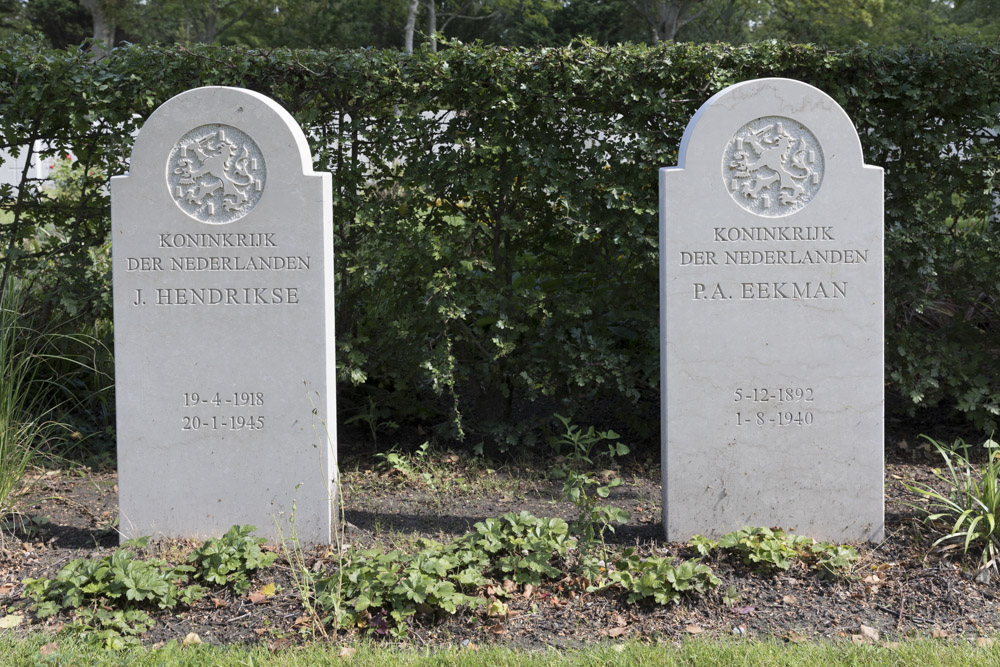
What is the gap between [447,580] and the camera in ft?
11.8

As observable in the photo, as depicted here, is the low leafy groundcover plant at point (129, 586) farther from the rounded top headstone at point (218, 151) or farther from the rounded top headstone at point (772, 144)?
the rounded top headstone at point (772, 144)

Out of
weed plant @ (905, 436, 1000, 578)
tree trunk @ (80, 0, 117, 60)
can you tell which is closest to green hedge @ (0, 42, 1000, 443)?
weed plant @ (905, 436, 1000, 578)

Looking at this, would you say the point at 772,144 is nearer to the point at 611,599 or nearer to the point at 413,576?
the point at 611,599

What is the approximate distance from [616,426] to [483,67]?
8.30ft

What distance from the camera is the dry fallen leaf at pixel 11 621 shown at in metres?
3.44

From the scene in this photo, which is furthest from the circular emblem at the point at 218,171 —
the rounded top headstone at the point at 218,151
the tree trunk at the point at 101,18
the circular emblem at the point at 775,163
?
the tree trunk at the point at 101,18

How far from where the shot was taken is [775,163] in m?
4.04

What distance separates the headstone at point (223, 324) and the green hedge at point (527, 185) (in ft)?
3.44

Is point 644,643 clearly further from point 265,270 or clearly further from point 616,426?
point 616,426

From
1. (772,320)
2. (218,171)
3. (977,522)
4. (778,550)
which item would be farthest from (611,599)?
(218,171)

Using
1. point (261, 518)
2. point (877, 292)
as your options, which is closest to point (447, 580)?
point (261, 518)

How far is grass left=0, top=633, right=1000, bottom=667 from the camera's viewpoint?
3.11 meters

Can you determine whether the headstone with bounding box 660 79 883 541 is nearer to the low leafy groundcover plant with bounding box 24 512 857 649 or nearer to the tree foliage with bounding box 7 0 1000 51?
the low leafy groundcover plant with bounding box 24 512 857 649

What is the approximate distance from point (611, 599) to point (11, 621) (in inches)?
92.2
